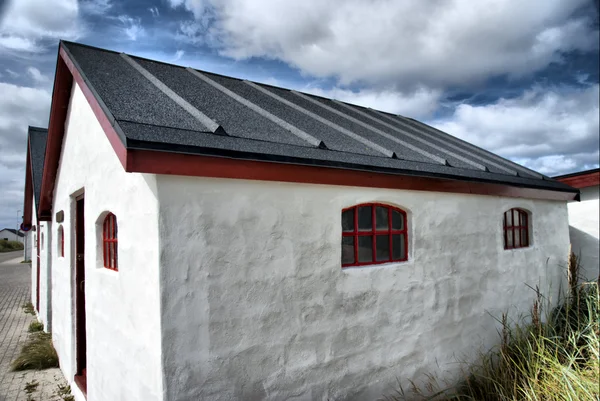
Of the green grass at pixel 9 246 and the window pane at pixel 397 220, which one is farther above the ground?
the window pane at pixel 397 220

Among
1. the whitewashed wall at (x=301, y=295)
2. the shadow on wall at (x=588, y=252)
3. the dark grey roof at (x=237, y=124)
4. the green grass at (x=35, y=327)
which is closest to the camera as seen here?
the whitewashed wall at (x=301, y=295)

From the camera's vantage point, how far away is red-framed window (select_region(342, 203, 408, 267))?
4117 millimetres

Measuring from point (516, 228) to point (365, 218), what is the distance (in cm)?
365

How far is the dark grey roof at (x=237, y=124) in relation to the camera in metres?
3.13

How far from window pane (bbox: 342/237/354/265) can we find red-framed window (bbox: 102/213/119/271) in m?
2.37

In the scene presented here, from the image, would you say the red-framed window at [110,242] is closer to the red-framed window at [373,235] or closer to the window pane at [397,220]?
the red-framed window at [373,235]

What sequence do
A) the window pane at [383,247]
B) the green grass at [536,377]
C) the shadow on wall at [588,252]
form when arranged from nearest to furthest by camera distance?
the green grass at [536,377]
the window pane at [383,247]
the shadow on wall at [588,252]

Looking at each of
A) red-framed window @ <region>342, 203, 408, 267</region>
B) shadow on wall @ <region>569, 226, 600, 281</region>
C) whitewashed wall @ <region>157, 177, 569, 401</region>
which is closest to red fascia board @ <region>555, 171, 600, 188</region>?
shadow on wall @ <region>569, 226, 600, 281</region>

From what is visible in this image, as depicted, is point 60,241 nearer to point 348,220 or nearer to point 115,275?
point 115,275

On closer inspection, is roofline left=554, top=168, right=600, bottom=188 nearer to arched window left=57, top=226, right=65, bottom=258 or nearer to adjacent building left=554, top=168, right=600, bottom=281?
adjacent building left=554, top=168, right=600, bottom=281

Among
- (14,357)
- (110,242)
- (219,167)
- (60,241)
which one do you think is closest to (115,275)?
(110,242)

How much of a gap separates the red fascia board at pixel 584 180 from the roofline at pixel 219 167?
83.5 inches

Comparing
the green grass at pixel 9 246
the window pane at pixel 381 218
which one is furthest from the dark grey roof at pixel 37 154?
the green grass at pixel 9 246

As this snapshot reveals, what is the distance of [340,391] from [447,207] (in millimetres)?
2611
